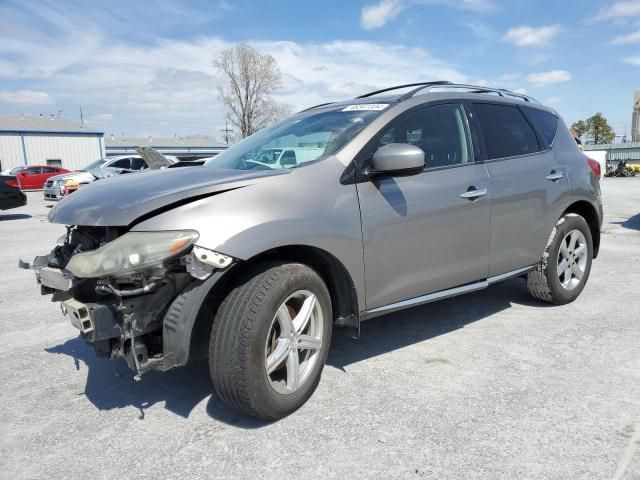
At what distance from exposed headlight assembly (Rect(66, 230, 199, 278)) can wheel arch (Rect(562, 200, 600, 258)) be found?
358 cm

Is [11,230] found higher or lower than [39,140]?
lower

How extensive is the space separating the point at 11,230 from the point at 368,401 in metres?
10.2

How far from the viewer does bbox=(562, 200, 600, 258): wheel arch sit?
450 centimetres

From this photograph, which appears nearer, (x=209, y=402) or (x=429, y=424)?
(x=429, y=424)

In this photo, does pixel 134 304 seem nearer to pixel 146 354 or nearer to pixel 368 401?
pixel 146 354

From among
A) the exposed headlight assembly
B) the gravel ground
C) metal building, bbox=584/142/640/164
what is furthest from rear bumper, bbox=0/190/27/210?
metal building, bbox=584/142/640/164

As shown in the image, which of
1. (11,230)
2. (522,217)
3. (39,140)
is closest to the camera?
(522,217)

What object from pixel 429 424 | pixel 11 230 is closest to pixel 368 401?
pixel 429 424

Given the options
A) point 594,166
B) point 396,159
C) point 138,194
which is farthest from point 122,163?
point 396,159

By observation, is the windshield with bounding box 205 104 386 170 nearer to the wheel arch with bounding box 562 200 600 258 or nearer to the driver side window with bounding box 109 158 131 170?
the wheel arch with bounding box 562 200 600 258

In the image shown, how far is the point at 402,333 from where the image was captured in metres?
3.83

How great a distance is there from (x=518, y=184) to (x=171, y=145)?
226 feet

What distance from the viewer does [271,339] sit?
8.51 feet

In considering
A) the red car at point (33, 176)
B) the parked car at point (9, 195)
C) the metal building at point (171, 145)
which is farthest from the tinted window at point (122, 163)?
the metal building at point (171, 145)
